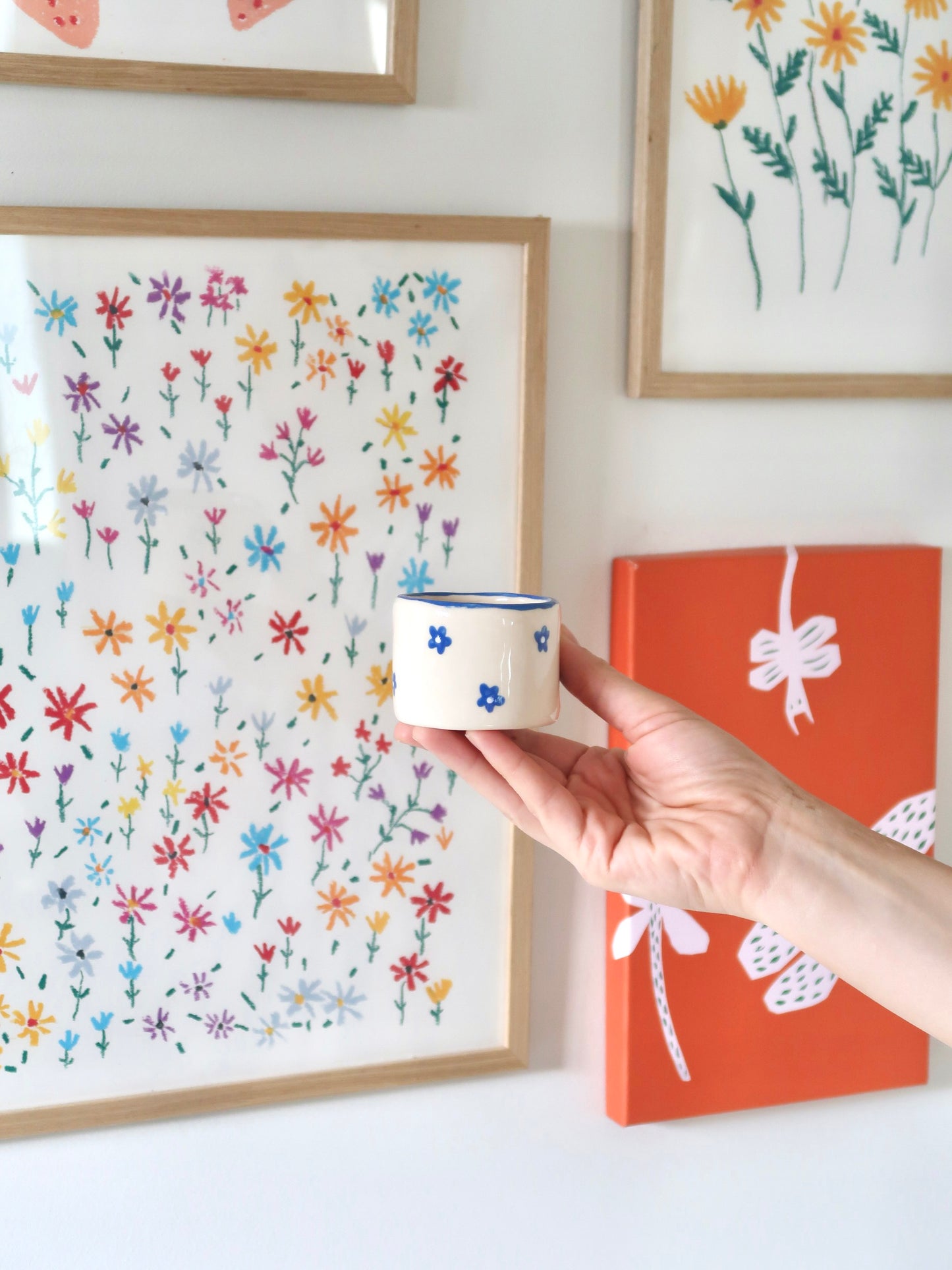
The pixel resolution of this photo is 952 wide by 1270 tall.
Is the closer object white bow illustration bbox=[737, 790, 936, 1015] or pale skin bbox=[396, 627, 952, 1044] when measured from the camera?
pale skin bbox=[396, 627, 952, 1044]

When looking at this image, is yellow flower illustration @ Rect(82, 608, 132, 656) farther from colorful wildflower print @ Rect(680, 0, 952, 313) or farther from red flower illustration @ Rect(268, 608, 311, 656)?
colorful wildflower print @ Rect(680, 0, 952, 313)

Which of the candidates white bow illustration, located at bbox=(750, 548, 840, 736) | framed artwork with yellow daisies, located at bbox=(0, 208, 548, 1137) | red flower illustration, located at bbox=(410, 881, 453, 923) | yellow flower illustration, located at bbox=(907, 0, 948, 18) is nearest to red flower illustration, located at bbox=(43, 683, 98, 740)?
framed artwork with yellow daisies, located at bbox=(0, 208, 548, 1137)

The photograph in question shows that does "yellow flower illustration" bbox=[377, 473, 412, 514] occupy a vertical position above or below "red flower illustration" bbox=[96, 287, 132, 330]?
below

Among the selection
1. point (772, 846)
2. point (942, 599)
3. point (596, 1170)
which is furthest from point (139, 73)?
point (596, 1170)

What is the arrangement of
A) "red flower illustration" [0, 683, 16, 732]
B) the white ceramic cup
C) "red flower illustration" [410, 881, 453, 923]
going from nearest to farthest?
the white ceramic cup < "red flower illustration" [0, 683, 16, 732] < "red flower illustration" [410, 881, 453, 923]

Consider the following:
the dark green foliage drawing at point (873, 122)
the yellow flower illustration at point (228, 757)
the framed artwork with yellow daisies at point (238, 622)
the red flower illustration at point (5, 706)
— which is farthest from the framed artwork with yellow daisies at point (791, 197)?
the red flower illustration at point (5, 706)

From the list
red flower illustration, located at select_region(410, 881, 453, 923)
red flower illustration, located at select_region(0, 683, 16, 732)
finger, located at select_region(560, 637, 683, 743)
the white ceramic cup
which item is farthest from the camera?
red flower illustration, located at select_region(410, 881, 453, 923)

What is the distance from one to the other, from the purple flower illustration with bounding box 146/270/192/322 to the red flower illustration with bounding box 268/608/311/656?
0.81 feet

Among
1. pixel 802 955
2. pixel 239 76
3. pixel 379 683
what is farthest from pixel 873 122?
pixel 802 955

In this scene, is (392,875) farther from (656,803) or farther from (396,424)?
(396,424)

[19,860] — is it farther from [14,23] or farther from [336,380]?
[14,23]

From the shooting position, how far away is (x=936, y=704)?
1058mm

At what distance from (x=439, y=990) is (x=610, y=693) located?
377mm

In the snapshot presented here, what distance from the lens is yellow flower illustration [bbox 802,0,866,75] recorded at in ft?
3.09
